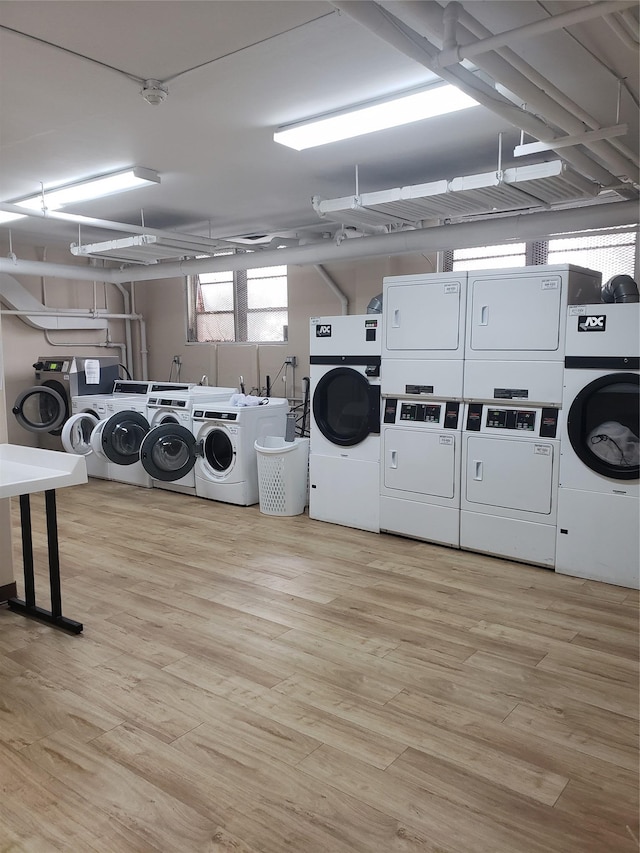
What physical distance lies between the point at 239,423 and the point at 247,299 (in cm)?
257

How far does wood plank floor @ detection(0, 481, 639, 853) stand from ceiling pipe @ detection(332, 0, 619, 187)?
2481 millimetres

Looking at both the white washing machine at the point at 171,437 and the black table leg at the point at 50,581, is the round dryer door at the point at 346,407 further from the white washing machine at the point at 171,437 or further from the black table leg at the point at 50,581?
the black table leg at the point at 50,581

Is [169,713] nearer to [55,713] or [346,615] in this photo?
[55,713]

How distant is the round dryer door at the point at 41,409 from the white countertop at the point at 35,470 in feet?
13.2

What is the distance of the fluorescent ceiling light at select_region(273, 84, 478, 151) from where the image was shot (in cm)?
313

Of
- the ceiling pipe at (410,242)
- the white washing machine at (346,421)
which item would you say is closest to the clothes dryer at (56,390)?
the ceiling pipe at (410,242)

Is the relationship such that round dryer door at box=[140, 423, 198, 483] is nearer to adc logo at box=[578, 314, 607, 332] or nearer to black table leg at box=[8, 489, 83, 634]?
black table leg at box=[8, 489, 83, 634]

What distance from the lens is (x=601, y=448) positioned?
396cm

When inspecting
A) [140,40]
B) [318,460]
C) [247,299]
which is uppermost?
[140,40]

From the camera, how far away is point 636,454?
151 inches

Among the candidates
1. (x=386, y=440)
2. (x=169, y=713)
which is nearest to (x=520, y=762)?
(x=169, y=713)

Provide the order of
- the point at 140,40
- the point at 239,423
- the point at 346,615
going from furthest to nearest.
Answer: the point at 239,423 < the point at 346,615 < the point at 140,40

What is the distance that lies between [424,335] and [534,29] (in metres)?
2.60

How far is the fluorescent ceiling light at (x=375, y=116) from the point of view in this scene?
3.13m
